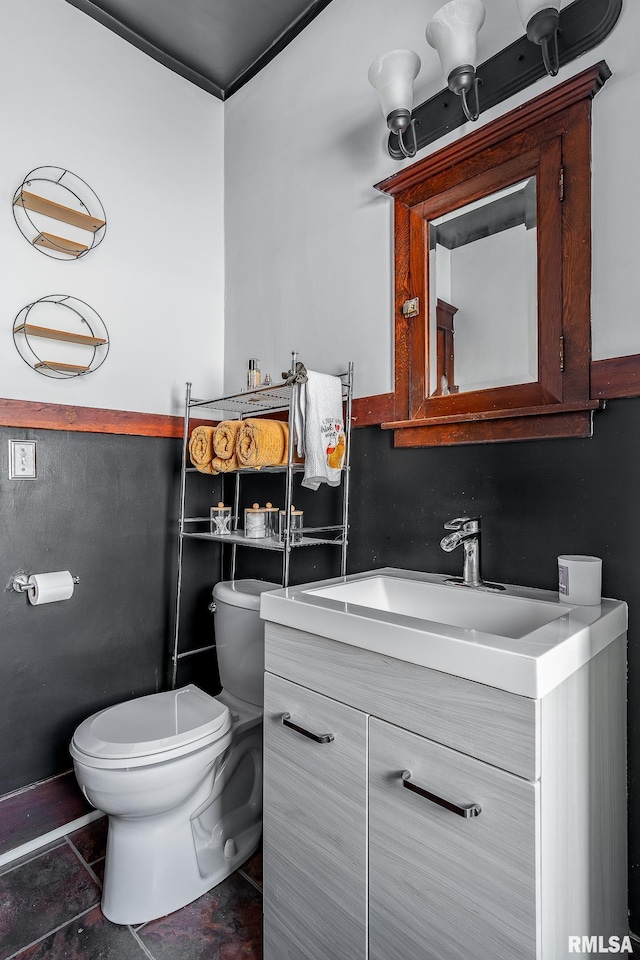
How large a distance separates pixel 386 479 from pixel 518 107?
1.02 m

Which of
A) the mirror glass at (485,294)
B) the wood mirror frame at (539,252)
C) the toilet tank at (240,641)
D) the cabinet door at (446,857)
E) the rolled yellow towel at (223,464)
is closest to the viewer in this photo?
the cabinet door at (446,857)

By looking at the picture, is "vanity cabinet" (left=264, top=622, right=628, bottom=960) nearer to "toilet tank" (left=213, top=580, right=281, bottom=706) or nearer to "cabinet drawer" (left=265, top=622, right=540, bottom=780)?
"cabinet drawer" (left=265, top=622, right=540, bottom=780)

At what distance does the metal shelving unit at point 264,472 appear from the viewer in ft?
5.27

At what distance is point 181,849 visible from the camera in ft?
4.59

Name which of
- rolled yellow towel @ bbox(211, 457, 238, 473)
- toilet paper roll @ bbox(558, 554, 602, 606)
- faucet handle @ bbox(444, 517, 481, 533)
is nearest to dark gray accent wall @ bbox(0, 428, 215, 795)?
rolled yellow towel @ bbox(211, 457, 238, 473)

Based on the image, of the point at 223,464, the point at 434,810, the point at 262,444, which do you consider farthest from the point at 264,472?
the point at 434,810

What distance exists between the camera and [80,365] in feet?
5.97

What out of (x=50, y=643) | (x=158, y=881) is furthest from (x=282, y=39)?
(x=158, y=881)

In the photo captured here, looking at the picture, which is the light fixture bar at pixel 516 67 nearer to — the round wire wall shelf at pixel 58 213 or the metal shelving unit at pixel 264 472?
the metal shelving unit at pixel 264 472

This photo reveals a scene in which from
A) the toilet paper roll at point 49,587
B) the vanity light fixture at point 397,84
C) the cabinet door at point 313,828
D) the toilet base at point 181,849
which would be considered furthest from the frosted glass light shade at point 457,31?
the toilet base at point 181,849

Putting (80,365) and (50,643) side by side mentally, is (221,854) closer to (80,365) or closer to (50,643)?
(50,643)

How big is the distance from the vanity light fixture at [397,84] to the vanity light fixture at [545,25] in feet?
1.02

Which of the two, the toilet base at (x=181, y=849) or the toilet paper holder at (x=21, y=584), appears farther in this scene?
the toilet paper holder at (x=21, y=584)

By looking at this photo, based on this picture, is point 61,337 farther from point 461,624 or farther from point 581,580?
point 581,580
